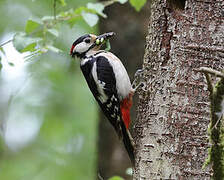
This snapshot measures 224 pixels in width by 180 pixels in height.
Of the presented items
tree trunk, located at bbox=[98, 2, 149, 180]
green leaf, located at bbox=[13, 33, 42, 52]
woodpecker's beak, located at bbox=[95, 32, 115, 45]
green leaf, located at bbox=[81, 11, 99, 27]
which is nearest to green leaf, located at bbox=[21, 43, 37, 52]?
green leaf, located at bbox=[13, 33, 42, 52]

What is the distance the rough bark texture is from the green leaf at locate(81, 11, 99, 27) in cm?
52

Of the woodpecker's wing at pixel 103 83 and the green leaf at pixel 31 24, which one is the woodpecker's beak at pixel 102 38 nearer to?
the woodpecker's wing at pixel 103 83

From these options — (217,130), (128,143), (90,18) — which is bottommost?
(128,143)

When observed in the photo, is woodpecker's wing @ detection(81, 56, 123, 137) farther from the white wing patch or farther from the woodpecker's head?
the woodpecker's head

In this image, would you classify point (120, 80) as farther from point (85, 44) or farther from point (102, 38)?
point (85, 44)

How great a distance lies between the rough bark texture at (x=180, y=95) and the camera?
8.37 feet

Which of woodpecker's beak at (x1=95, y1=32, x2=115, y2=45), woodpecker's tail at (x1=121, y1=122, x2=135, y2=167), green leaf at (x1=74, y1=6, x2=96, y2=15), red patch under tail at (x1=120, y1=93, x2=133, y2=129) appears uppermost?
green leaf at (x1=74, y1=6, x2=96, y2=15)

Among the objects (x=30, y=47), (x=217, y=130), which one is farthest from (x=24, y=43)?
(x=217, y=130)

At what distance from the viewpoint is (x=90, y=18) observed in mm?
3180

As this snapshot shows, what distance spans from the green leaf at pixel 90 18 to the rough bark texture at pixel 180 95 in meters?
0.52

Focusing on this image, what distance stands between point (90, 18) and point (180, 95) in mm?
982

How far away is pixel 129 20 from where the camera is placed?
5082 millimetres

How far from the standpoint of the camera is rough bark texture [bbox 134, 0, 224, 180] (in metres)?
2.55

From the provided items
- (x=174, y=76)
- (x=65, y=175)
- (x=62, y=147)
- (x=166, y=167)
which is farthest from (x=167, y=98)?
(x=62, y=147)
